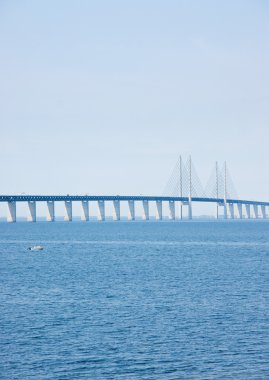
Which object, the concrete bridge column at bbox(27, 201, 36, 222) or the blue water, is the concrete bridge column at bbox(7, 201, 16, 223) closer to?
the concrete bridge column at bbox(27, 201, 36, 222)

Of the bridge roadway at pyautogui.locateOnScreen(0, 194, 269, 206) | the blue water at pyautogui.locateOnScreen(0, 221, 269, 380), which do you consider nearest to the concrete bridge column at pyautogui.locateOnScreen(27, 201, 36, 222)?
the bridge roadway at pyautogui.locateOnScreen(0, 194, 269, 206)

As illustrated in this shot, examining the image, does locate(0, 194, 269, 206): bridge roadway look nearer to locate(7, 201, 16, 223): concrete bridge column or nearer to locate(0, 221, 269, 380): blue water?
locate(7, 201, 16, 223): concrete bridge column

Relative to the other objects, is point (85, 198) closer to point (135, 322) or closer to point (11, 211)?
point (11, 211)

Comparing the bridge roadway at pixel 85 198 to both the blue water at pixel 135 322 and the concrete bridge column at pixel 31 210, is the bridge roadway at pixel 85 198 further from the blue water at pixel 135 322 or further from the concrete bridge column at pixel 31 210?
the blue water at pixel 135 322

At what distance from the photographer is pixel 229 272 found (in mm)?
57281

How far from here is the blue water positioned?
26.3m

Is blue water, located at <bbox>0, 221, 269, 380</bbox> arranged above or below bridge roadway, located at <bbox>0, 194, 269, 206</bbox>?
below

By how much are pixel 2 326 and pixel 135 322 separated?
19.7ft

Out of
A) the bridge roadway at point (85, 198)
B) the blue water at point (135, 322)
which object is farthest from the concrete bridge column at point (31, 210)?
the blue water at point (135, 322)

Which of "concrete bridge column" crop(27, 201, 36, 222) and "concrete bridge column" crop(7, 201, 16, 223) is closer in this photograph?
"concrete bridge column" crop(7, 201, 16, 223)

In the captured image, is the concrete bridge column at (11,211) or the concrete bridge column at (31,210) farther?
the concrete bridge column at (31,210)

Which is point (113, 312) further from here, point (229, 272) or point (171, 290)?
point (229, 272)

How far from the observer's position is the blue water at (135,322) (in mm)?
26266

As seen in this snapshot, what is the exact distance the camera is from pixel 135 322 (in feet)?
111
